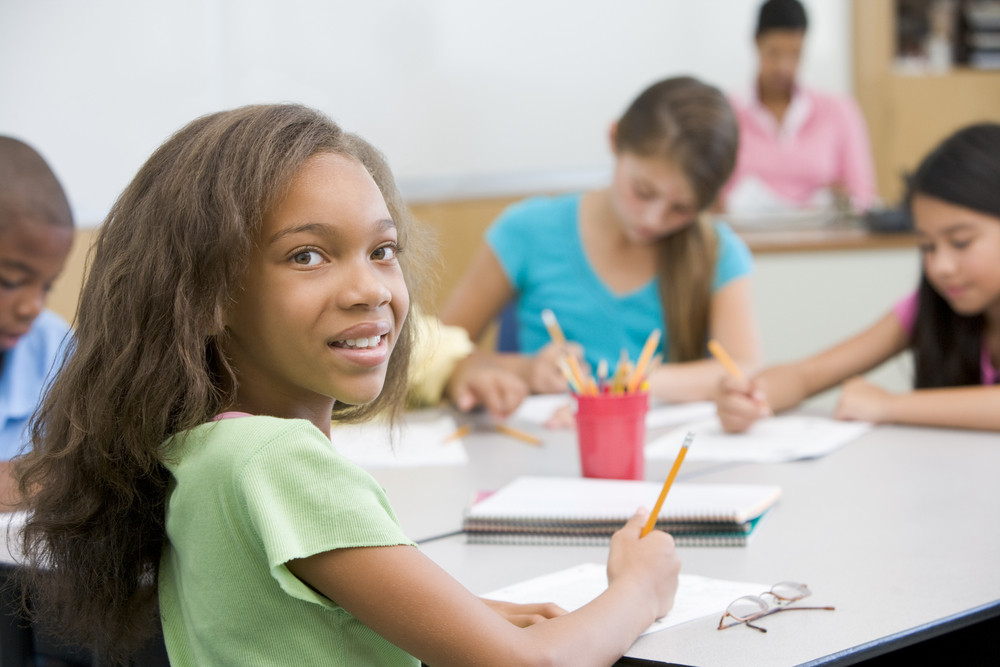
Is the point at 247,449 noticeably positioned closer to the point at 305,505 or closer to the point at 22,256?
the point at 305,505

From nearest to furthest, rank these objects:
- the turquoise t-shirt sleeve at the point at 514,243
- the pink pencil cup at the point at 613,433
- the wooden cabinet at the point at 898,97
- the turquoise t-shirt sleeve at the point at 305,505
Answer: the turquoise t-shirt sleeve at the point at 305,505, the pink pencil cup at the point at 613,433, the turquoise t-shirt sleeve at the point at 514,243, the wooden cabinet at the point at 898,97

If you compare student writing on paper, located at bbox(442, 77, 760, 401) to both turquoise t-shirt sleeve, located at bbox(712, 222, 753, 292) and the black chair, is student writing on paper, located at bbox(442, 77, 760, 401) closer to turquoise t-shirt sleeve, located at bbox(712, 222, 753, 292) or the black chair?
turquoise t-shirt sleeve, located at bbox(712, 222, 753, 292)

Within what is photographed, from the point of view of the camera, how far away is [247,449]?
29.8 inches

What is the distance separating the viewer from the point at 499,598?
3.18ft

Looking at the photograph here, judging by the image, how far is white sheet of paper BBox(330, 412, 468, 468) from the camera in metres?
1.53

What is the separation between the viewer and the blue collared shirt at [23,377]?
144 centimetres

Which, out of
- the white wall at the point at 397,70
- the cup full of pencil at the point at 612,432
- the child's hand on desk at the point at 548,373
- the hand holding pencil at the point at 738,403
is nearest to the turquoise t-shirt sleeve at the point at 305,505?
the cup full of pencil at the point at 612,432

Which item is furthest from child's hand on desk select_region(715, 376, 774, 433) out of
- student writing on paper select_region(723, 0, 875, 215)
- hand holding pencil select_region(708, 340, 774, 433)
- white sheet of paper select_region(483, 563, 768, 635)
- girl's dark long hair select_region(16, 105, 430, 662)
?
student writing on paper select_region(723, 0, 875, 215)

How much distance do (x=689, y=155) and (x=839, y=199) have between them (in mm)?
2115

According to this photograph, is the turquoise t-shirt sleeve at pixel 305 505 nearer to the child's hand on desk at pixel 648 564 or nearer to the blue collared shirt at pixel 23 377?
the child's hand on desk at pixel 648 564

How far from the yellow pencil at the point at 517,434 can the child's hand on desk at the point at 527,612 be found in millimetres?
716

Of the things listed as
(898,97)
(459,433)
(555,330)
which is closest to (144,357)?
(459,433)

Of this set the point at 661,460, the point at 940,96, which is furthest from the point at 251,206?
the point at 940,96

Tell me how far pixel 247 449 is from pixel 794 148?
11.9 ft
